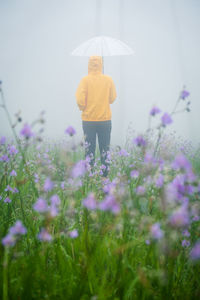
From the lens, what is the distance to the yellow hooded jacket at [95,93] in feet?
12.4

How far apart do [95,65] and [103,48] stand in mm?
794

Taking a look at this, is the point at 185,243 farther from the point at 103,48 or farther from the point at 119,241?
the point at 103,48

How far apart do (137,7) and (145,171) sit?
1466cm

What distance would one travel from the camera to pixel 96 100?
151 inches

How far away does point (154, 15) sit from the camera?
13.1 m

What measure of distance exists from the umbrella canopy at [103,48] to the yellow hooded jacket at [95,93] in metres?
0.56

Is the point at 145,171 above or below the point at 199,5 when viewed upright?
below

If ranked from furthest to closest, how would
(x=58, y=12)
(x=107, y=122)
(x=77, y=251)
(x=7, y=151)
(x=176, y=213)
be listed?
(x=58, y=12) → (x=107, y=122) → (x=7, y=151) → (x=77, y=251) → (x=176, y=213)

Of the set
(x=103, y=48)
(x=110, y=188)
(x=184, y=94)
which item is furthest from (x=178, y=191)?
(x=103, y=48)

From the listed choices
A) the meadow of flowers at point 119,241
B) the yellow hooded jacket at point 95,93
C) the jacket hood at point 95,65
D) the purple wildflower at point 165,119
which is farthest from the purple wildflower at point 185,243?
the jacket hood at point 95,65

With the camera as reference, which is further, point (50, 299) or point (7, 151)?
point (7, 151)

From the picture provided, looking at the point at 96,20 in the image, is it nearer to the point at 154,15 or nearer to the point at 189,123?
the point at 154,15

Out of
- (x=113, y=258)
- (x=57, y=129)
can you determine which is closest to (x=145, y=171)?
(x=113, y=258)

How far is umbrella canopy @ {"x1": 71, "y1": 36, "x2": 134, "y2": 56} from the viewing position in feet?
13.9
